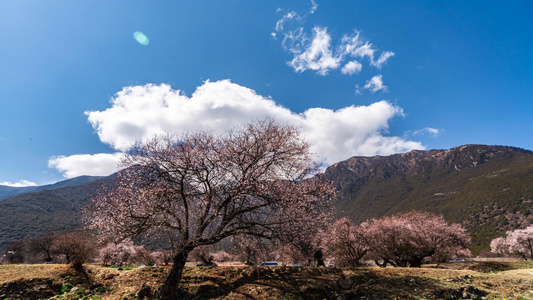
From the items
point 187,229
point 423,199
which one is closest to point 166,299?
point 187,229

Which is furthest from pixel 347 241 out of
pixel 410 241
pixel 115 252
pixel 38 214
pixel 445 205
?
pixel 38 214

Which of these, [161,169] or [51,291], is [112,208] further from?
[51,291]

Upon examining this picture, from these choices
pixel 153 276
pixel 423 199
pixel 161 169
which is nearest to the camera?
pixel 161 169

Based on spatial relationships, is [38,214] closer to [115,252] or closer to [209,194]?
[115,252]

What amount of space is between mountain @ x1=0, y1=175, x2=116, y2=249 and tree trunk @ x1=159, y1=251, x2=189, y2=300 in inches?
3869

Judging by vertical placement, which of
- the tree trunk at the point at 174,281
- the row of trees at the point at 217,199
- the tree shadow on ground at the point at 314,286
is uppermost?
the row of trees at the point at 217,199

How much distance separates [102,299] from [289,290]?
339 inches

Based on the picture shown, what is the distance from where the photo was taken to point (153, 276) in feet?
42.9

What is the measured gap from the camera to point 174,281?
11.1 metres

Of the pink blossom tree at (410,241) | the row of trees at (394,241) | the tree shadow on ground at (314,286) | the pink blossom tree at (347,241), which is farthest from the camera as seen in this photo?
the pink blossom tree at (410,241)

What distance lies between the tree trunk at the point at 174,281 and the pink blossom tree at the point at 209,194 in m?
0.04

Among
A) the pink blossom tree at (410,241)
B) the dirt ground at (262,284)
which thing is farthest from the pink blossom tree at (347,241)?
the dirt ground at (262,284)

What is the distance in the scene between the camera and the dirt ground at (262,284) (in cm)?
1116

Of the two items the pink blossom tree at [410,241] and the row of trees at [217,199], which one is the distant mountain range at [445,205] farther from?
the row of trees at [217,199]
